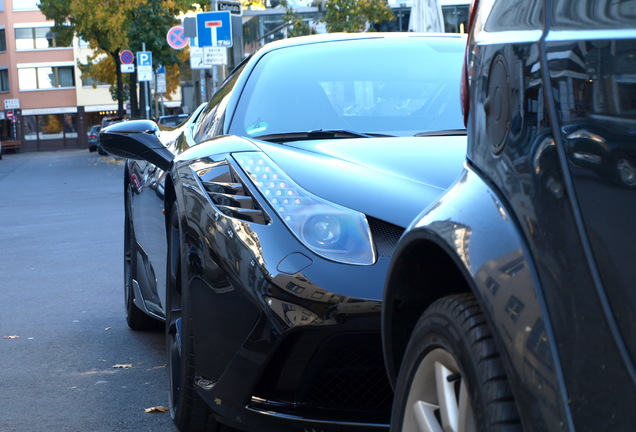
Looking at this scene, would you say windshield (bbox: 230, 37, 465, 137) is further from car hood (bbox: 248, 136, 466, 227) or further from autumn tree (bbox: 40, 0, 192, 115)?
autumn tree (bbox: 40, 0, 192, 115)

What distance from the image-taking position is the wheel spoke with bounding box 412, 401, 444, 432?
6.91 ft

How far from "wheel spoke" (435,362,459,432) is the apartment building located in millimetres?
84432

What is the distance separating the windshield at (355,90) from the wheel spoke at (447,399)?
2099mm

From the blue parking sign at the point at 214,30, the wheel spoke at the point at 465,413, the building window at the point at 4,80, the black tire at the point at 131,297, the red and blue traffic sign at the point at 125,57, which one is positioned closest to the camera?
the wheel spoke at the point at 465,413

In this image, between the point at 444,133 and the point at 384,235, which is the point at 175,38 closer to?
the point at 444,133

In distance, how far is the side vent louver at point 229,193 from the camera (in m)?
3.25

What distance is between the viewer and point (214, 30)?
65.3 feet

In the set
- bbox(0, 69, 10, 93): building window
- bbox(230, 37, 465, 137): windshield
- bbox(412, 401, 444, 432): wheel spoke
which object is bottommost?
bbox(0, 69, 10, 93): building window

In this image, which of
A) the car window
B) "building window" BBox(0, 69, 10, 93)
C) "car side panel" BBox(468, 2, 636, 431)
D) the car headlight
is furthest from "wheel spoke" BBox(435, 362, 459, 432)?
"building window" BBox(0, 69, 10, 93)

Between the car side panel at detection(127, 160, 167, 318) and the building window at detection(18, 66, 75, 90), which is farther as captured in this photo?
the building window at detection(18, 66, 75, 90)

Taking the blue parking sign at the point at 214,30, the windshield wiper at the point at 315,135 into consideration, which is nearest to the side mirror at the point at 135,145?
the windshield wiper at the point at 315,135

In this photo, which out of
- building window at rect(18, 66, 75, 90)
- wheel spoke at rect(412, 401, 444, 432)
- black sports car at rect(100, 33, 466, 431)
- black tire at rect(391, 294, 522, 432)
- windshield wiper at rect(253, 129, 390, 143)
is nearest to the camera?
black tire at rect(391, 294, 522, 432)

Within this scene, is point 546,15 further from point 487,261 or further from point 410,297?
point 410,297

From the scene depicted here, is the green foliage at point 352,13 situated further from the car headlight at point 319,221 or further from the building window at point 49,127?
the building window at point 49,127
